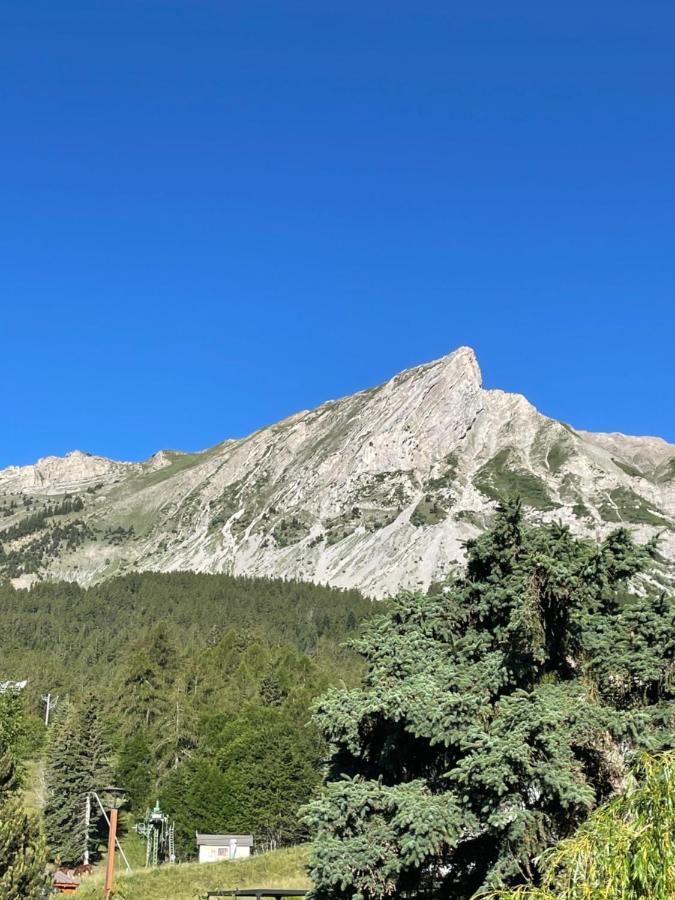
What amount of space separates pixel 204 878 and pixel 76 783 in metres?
26.1

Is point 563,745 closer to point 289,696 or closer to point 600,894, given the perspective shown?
point 600,894

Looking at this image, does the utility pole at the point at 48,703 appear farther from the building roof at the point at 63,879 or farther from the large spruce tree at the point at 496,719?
the large spruce tree at the point at 496,719

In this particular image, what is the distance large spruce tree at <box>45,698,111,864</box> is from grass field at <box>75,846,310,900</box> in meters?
14.0

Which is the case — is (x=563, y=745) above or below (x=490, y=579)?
below

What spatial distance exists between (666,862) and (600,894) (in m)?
0.86

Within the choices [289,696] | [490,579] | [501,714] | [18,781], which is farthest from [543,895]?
[289,696]

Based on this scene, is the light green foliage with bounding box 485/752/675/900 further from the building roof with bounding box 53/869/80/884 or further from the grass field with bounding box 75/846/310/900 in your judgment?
the building roof with bounding box 53/869/80/884

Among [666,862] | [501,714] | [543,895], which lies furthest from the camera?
[501,714]

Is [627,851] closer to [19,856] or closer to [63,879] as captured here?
[19,856]

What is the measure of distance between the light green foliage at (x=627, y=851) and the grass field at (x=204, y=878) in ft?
103

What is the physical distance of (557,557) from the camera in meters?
23.5

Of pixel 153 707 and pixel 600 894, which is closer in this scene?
pixel 600 894

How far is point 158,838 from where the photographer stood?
213 ft

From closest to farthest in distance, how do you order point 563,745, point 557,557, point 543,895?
point 543,895, point 563,745, point 557,557
